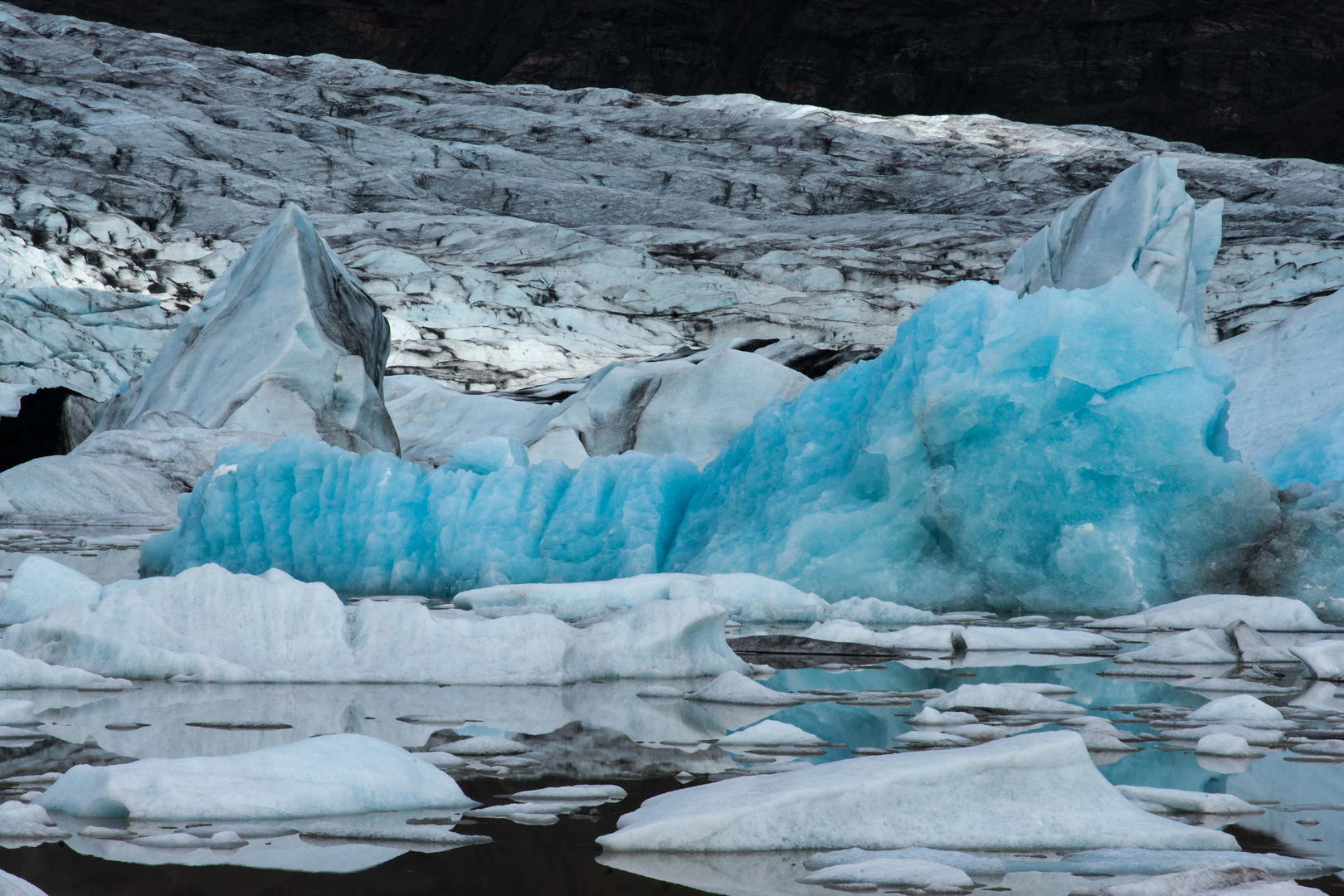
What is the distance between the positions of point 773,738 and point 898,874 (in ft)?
2.47

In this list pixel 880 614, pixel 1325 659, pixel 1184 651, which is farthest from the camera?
pixel 880 614

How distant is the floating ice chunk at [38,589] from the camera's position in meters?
3.29

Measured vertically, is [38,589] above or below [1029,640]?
above

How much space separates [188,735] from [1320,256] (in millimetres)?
19562

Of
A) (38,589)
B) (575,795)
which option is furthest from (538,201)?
(575,795)

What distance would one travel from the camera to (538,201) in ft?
82.2

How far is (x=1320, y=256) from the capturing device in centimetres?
1798

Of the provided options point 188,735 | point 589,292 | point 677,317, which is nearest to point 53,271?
point 589,292

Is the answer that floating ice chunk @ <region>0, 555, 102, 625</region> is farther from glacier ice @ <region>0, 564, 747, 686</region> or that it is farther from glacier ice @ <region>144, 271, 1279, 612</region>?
glacier ice @ <region>144, 271, 1279, 612</region>

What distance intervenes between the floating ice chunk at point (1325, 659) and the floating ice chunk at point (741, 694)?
4.70 ft

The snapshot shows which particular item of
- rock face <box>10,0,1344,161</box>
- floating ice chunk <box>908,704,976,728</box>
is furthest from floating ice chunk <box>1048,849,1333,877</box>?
rock face <box>10,0,1344,161</box>

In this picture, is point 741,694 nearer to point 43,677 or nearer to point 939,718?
point 939,718

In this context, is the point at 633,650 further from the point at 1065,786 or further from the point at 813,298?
the point at 813,298

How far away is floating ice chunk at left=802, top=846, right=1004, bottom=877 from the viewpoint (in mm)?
1339
